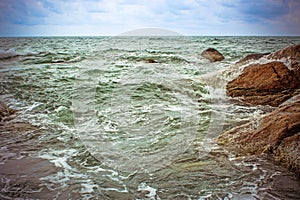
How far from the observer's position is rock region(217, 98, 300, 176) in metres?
3.34

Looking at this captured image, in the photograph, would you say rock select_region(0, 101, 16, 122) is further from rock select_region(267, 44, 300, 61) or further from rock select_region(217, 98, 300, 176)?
rock select_region(267, 44, 300, 61)

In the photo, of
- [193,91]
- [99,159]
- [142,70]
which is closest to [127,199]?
[99,159]

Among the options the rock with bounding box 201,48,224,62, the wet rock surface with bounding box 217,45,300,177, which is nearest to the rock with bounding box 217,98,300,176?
the wet rock surface with bounding box 217,45,300,177

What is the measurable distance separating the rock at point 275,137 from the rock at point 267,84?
8.75ft

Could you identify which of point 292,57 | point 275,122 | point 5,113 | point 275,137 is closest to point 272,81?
point 292,57

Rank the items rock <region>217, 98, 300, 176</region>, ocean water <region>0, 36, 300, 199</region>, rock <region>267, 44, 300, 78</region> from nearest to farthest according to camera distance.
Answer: ocean water <region>0, 36, 300, 199</region>, rock <region>217, 98, 300, 176</region>, rock <region>267, 44, 300, 78</region>

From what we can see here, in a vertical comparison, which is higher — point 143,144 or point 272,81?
point 272,81

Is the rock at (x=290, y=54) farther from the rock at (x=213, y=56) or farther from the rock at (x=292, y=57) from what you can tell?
the rock at (x=213, y=56)

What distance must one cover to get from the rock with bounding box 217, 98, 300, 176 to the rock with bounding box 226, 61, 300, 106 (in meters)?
2.67

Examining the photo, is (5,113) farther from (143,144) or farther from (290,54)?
(290,54)

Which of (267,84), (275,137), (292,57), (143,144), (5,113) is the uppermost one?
(292,57)

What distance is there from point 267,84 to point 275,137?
3.65 m

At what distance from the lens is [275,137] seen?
3.62 m

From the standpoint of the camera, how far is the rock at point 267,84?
6.57m
